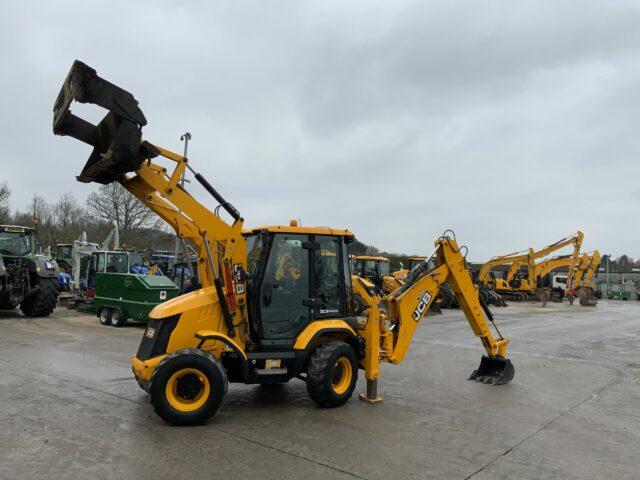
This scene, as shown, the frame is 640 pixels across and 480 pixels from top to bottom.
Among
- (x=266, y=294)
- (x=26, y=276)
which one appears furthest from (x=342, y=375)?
(x=26, y=276)

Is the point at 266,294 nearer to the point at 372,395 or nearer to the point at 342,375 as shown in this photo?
the point at 342,375

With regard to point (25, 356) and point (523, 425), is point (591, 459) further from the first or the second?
point (25, 356)

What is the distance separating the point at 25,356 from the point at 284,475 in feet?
22.8

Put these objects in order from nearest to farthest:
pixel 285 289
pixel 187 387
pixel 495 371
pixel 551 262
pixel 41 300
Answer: pixel 187 387
pixel 285 289
pixel 495 371
pixel 41 300
pixel 551 262

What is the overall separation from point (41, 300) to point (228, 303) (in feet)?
38.6

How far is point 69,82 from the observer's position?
5.21 meters

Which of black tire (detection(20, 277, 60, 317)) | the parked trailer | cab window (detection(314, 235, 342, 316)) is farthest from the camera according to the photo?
black tire (detection(20, 277, 60, 317))

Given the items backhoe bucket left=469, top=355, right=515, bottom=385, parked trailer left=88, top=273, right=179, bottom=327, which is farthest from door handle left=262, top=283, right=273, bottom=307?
parked trailer left=88, top=273, right=179, bottom=327

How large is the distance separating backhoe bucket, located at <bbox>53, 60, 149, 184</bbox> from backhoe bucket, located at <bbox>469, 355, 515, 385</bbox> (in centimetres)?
608

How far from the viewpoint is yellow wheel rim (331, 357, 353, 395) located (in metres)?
6.36

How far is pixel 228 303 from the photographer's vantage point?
5980 millimetres

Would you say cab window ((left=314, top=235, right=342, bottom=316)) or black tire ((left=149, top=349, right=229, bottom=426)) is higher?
cab window ((left=314, top=235, right=342, bottom=316))

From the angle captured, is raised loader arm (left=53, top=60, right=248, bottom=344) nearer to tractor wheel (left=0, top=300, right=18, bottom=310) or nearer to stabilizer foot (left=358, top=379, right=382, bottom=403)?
stabilizer foot (left=358, top=379, right=382, bottom=403)

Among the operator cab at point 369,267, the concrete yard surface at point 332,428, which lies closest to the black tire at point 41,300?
the concrete yard surface at point 332,428
